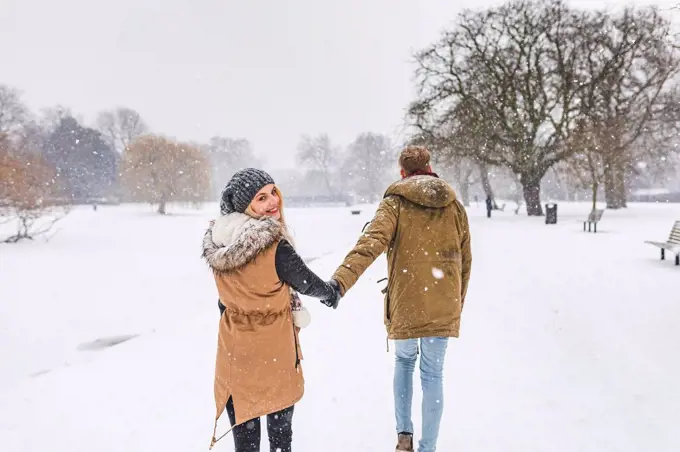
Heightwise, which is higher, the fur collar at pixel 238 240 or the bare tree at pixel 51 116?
the bare tree at pixel 51 116

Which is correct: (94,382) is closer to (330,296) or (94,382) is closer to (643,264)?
(330,296)

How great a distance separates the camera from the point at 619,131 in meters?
24.1

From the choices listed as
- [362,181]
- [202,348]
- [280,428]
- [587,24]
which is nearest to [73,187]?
[362,181]

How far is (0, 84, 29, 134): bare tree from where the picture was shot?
170 ft

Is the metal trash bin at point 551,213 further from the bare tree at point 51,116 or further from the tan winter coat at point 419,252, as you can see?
the bare tree at point 51,116

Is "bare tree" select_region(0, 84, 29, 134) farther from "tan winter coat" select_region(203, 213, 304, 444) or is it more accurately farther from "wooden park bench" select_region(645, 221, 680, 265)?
"tan winter coat" select_region(203, 213, 304, 444)

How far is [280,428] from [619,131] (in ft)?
87.2

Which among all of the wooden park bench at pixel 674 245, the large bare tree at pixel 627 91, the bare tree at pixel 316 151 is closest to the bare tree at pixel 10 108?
the bare tree at pixel 316 151

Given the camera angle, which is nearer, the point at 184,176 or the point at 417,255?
the point at 417,255

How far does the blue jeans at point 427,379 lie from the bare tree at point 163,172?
4024 cm

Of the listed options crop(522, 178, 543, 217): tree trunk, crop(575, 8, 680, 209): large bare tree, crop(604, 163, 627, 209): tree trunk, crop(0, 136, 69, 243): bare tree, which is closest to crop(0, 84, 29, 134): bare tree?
crop(0, 136, 69, 243): bare tree

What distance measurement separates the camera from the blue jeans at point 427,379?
2805 millimetres

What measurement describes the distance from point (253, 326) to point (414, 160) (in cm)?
136

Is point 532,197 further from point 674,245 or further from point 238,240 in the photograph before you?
point 238,240
